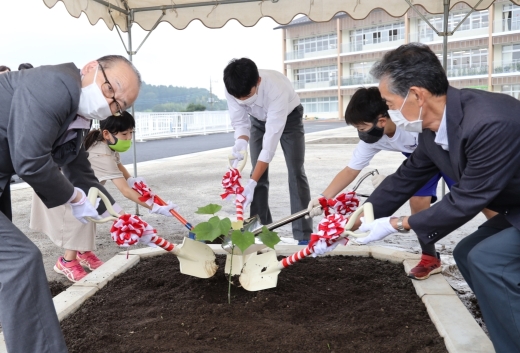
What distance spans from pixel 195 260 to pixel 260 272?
1.30ft

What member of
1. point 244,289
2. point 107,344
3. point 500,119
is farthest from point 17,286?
point 500,119

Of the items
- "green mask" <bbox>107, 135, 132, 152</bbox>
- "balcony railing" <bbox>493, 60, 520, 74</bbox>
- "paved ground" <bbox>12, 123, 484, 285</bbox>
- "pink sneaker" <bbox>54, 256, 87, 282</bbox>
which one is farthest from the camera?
"balcony railing" <bbox>493, 60, 520, 74</bbox>

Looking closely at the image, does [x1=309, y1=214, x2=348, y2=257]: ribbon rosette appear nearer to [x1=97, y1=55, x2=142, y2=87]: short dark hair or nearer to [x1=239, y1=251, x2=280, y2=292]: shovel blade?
[x1=239, y1=251, x2=280, y2=292]: shovel blade

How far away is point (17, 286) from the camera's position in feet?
5.70

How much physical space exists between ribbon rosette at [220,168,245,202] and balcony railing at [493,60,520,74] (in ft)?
110

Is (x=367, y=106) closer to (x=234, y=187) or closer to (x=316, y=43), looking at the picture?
(x=234, y=187)

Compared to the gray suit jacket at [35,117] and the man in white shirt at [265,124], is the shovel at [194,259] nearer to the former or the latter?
the man in white shirt at [265,124]

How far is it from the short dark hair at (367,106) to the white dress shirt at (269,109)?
101 cm

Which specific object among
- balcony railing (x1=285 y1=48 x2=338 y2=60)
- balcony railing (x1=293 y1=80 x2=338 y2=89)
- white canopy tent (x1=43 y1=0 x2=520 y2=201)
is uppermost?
balcony railing (x1=285 y1=48 x2=338 y2=60)

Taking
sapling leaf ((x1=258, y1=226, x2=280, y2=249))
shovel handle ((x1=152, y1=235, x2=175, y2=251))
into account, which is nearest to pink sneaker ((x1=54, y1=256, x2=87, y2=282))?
shovel handle ((x1=152, y1=235, x2=175, y2=251))

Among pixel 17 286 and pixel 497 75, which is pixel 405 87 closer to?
pixel 17 286

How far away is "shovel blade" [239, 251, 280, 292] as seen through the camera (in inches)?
111

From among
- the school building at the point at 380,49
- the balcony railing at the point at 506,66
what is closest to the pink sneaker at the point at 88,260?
the school building at the point at 380,49

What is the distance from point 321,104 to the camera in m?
42.8
